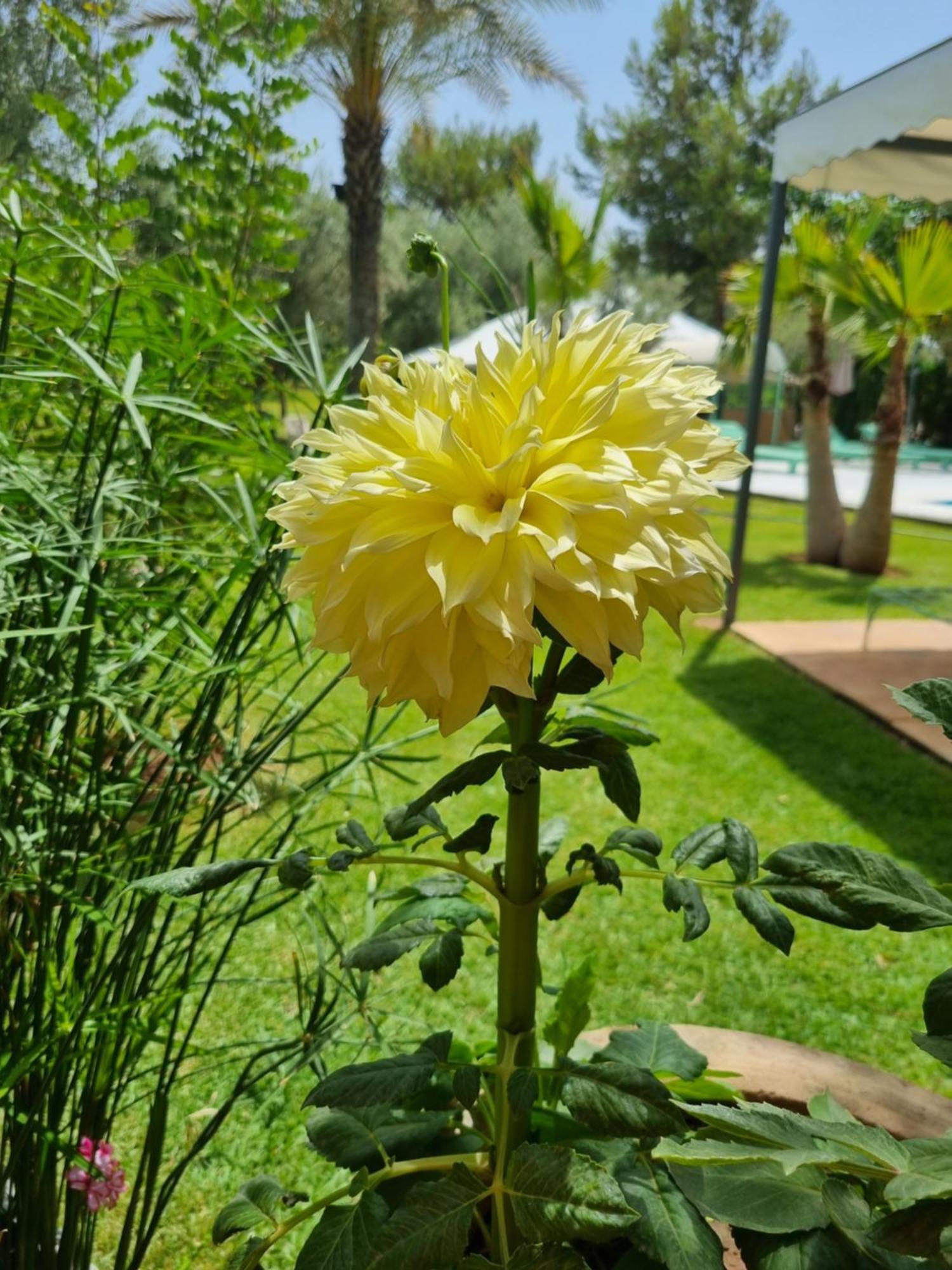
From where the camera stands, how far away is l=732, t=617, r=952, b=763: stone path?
3.94 meters

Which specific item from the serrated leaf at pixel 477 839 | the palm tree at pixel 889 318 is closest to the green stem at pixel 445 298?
the serrated leaf at pixel 477 839

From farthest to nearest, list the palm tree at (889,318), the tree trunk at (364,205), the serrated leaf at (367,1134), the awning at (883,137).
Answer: the tree trunk at (364,205) < the palm tree at (889,318) < the awning at (883,137) < the serrated leaf at (367,1134)

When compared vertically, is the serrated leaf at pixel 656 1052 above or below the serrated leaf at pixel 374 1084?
below

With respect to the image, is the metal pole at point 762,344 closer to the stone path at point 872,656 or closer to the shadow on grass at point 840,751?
the stone path at point 872,656

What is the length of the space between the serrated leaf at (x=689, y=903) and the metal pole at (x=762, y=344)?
4763 millimetres

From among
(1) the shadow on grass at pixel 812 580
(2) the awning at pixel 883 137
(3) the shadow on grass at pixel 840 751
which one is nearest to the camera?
(3) the shadow on grass at pixel 840 751

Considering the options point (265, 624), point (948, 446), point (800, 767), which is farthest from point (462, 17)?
point (948, 446)

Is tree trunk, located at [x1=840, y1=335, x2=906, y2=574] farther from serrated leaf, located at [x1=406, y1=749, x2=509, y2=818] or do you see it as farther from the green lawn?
serrated leaf, located at [x1=406, y1=749, x2=509, y2=818]

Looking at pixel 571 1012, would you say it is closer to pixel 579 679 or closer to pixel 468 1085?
pixel 468 1085

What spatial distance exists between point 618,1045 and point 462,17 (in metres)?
10.3

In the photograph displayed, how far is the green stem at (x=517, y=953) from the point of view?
69 centimetres

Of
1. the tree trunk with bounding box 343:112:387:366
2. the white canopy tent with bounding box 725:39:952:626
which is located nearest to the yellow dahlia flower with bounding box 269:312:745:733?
the white canopy tent with bounding box 725:39:952:626

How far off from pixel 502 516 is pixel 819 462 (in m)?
7.44

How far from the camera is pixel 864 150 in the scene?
15.1 feet
